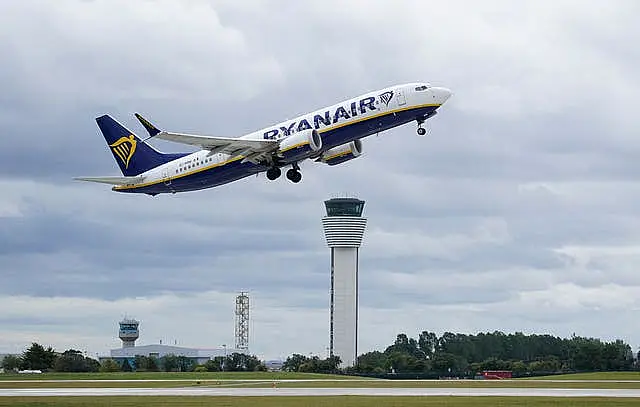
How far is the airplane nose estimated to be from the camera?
96.4 meters

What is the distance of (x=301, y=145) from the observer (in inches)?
3780

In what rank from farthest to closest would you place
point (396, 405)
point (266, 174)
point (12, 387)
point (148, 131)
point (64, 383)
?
point (64, 383) < point (12, 387) < point (266, 174) < point (148, 131) < point (396, 405)

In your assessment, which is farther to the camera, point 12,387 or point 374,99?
point 12,387

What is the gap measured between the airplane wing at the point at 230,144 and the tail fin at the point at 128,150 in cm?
1186

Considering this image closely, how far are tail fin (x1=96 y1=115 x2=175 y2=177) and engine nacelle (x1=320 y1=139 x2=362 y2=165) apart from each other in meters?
14.8

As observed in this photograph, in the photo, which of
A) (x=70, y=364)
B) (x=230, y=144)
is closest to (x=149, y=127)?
(x=230, y=144)

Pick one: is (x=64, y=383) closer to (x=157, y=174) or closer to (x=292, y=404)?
(x=157, y=174)

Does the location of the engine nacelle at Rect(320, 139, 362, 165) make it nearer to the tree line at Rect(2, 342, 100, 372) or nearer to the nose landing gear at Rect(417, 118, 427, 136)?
the nose landing gear at Rect(417, 118, 427, 136)

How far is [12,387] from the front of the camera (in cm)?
11556

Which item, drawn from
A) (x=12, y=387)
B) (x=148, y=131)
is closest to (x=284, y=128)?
(x=148, y=131)

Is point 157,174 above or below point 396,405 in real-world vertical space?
above

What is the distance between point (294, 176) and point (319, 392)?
18.3 metres

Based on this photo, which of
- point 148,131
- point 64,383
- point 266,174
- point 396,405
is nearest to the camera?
point 396,405

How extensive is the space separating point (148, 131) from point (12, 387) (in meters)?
35.2
